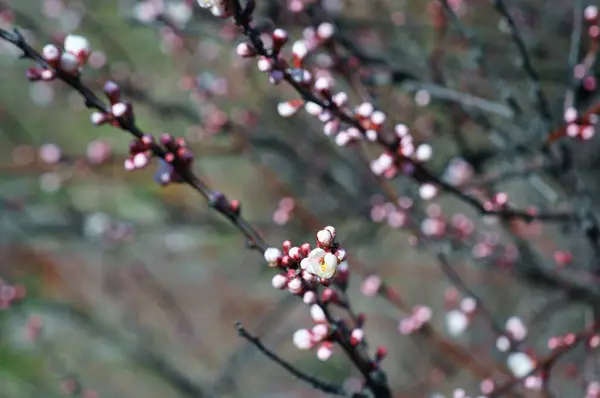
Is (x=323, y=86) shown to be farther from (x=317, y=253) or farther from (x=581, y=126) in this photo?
(x=581, y=126)

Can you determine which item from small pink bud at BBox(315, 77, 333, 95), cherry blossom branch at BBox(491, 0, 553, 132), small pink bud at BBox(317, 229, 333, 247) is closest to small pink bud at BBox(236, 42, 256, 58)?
small pink bud at BBox(315, 77, 333, 95)

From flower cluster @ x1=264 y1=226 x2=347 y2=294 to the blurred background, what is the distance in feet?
2.40

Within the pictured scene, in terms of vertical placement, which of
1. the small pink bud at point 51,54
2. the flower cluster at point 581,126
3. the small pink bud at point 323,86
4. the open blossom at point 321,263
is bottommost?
the open blossom at point 321,263

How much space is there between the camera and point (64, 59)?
3.03ft

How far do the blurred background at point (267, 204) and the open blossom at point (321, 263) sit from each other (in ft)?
2.69

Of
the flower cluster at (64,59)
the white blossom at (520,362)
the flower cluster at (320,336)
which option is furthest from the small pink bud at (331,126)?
the white blossom at (520,362)

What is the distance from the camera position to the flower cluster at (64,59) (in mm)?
917

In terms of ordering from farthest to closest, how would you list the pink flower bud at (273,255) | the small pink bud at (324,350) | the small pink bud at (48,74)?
1. the small pink bud at (324,350)
2. the small pink bud at (48,74)
3. the pink flower bud at (273,255)

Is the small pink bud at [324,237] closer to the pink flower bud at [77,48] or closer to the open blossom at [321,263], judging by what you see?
the open blossom at [321,263]

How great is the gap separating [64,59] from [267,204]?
2529 millimetres

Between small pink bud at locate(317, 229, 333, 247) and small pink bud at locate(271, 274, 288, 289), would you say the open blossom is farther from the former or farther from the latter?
small pink bud at locate(271, 274, 288, 289)

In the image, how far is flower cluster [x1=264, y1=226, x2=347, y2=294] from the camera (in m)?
0.70

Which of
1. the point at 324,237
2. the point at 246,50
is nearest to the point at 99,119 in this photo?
the point at 246,50

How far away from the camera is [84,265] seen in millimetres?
3727
